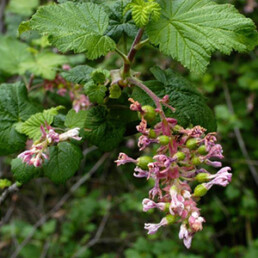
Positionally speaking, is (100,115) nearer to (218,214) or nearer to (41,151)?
(41,151)

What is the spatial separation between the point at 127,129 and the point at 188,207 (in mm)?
517

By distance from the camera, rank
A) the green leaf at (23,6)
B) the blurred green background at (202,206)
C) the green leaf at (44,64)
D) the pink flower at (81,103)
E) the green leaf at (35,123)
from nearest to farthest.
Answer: the green leaf at (35,123) → the pink flower at (81,103) → the green leaf at (44,64) → the green leaf at (23,6) → the blurred green background at (202,206)

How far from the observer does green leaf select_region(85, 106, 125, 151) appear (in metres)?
1.22

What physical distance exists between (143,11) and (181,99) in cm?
32

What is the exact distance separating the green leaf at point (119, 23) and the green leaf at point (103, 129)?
0.27 meters

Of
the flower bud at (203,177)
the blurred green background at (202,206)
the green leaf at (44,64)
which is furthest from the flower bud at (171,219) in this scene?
the blurred green background at (202,206)

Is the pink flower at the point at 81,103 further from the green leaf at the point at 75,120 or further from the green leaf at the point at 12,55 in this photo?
the green leaf at the point at 12,55

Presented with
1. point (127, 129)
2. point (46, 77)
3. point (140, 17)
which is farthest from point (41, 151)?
point (46, 77)

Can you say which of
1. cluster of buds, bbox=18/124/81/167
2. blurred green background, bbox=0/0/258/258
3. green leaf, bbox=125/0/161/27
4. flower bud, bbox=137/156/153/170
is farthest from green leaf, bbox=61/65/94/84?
blurred green background, bbox=0/0/258/258

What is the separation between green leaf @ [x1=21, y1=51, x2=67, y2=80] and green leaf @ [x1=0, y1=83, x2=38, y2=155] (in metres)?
0.25

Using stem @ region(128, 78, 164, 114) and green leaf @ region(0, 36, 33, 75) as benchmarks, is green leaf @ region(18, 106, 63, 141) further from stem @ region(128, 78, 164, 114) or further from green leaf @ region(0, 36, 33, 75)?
green leaf @ region(0, 36, 33, 75)

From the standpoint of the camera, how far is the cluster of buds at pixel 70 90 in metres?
1.47

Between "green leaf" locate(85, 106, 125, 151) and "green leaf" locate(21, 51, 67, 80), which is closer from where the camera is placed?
"green leaf" locate(85, 106, 125, 151)

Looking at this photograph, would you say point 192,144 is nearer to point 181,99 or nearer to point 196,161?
point 196,161
